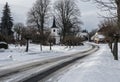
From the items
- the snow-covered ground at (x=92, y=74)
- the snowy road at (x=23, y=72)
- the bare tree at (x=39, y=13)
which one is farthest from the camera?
the bare tree at (x=39, y=13)

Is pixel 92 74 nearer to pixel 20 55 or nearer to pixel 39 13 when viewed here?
pixel 20 55

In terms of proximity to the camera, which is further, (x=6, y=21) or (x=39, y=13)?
(x=6, y=21)

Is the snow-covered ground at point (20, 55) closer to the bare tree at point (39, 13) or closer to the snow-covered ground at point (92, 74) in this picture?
the snow-covered ground at point (92, 74)

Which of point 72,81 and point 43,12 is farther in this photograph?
point 43,12

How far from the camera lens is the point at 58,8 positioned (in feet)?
285

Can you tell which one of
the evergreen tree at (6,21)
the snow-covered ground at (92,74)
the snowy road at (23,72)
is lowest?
→ the snowy road at (23,72)

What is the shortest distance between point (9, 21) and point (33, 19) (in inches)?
836

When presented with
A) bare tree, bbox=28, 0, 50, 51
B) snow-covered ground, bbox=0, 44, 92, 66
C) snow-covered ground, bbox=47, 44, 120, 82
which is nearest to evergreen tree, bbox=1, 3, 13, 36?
bare tree, bbox=28, 0, 50, 51

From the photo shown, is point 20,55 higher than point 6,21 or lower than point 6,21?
lower

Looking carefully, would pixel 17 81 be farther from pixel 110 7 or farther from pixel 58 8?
pixel 58 8

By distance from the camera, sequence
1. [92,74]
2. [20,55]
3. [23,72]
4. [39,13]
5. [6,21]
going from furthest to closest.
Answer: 1. [6,21]
2. [39,13]
3. [20,55]
4. [23,72]
5. [92,74]

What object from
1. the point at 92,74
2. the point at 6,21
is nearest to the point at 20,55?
the point at 92,74

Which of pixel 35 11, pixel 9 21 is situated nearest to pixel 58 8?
pixel 35 11

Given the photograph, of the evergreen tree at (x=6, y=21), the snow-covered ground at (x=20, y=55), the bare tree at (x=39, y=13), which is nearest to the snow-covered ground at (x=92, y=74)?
the snow-covered ground at (x=20, y=55)
